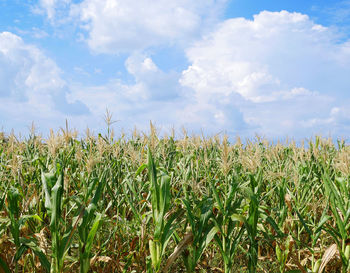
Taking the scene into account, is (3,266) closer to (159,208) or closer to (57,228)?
(57,228)

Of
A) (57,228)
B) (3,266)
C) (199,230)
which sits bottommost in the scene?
(3,266)

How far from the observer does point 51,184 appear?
10.2 feet

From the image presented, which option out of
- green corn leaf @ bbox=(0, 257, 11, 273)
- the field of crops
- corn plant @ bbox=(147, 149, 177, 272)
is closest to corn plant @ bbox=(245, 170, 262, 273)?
the field of crops

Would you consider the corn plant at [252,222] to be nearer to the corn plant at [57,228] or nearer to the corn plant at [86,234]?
the corn plant at [86,234]

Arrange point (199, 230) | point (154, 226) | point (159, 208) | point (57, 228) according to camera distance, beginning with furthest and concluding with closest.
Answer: point (154, 226)
point (199, 230)
point (159, 208)
point (57, 228)

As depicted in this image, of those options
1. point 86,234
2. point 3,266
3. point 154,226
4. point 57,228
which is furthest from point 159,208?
point 3,266

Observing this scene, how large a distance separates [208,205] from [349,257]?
1.65 meters

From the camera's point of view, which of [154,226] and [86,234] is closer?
[86,234]

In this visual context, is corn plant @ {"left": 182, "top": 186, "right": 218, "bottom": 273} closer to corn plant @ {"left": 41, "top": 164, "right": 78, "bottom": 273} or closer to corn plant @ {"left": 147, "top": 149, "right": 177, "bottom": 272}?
corn plant @ {"left": 147, "top": 149, "right": 177, "bottom": 272}

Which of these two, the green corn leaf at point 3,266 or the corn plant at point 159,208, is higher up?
the corn plant at point 159,208

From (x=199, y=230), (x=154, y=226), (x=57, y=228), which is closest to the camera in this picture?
(x=57, y=228)

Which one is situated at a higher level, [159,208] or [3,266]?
[159,208]

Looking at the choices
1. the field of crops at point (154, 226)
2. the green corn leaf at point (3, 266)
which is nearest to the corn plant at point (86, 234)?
the field of crops at point (154, 226)

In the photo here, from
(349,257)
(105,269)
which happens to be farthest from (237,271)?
(105,269)
